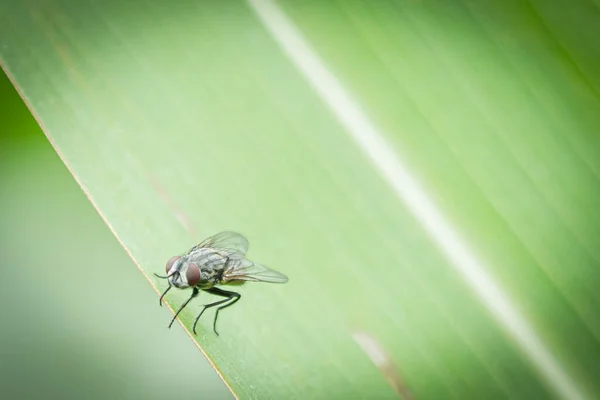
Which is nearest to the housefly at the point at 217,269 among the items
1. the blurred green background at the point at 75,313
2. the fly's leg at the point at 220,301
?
the fly's leg at the point at 220,301

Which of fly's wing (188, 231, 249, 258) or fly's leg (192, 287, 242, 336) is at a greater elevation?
fly's wing (188, 231, 249, 258)

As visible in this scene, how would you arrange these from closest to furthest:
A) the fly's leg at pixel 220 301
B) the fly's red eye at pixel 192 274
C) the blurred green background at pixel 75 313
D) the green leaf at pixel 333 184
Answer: the green leaf at pixel 333 184 < the fly's leg at pixel 220 301 < the fly's red eye at pixel 192 274 < the blurred green background at pixel 75 313

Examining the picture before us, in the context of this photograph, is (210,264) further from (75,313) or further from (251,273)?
(75,313)

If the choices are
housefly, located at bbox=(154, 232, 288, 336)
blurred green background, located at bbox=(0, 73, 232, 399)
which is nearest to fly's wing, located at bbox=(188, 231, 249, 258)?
housefly, located at bbox=(154, 232, 288, 336)

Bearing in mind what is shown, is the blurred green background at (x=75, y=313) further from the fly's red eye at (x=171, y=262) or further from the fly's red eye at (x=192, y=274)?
the fly's red eye at (x=171, y=262)

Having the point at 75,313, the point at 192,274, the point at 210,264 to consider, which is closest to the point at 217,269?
the point at 210,264

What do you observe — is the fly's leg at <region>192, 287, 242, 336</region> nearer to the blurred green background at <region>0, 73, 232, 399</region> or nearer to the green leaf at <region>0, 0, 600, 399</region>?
the green leaf at <region>0, 0, 600, 399</region>
